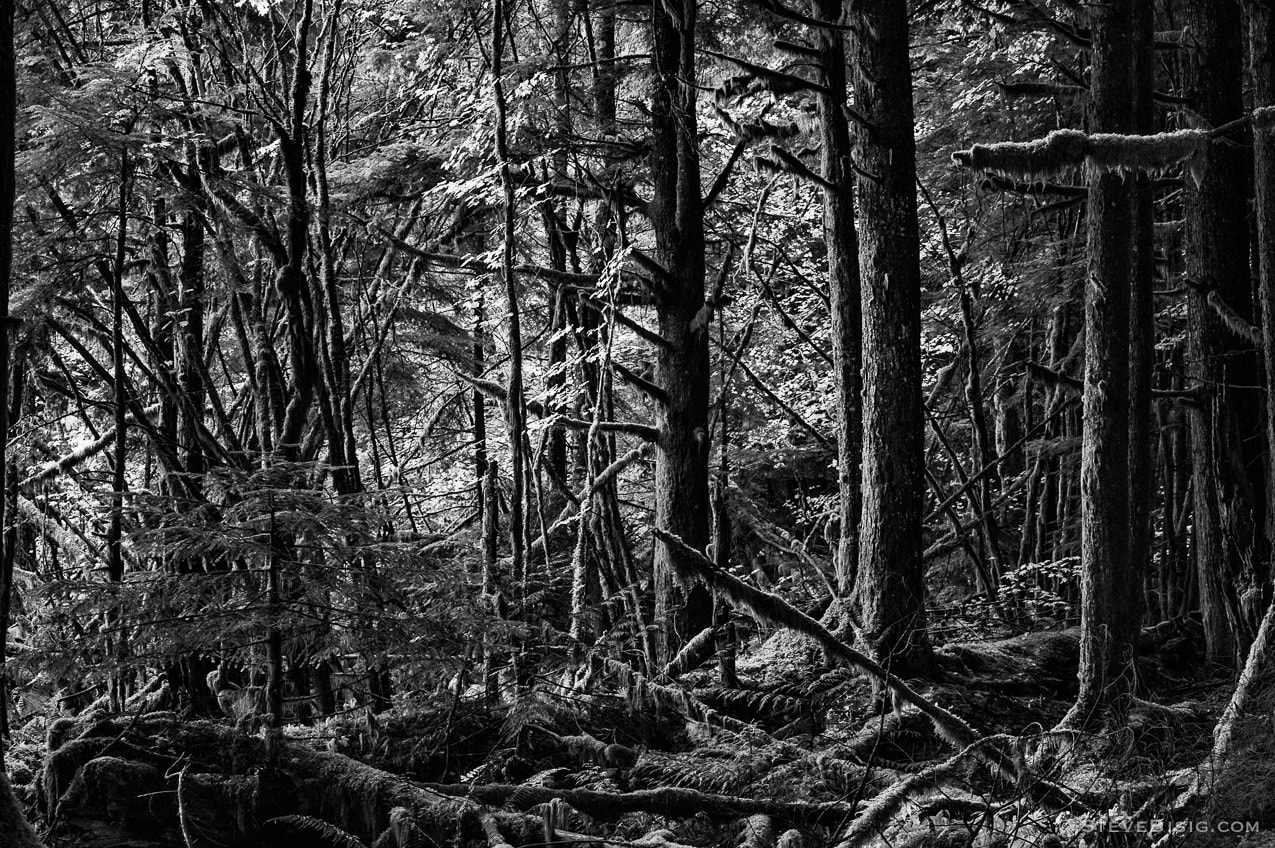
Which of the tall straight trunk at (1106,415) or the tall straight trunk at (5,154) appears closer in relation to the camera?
the tall straight trunk at (5,154)

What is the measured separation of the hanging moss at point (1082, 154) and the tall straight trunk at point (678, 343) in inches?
139

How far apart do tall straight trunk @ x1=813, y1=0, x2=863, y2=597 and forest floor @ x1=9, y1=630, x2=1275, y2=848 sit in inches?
85.1

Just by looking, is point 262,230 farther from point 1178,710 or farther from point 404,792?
point 1178,710

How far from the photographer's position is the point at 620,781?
228 inches

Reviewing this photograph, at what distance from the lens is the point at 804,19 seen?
27.1 feet

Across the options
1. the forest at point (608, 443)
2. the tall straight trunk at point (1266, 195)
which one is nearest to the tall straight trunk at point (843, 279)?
the forest at point (608, 443)

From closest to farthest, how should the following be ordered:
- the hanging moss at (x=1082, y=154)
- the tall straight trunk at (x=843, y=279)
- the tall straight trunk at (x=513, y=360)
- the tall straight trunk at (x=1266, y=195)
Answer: the hanging moss at (x=1082, y=154) → the tall straight trunk at (x=513, y=360) → the tall straight trunk at (x=1266, y=195) → the tall straight trunk at (x=843, y=279)

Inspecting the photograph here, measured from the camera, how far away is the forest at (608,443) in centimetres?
491

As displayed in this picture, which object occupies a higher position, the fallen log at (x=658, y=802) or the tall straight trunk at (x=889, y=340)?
the tall straight trunk at (x=889, y=340)

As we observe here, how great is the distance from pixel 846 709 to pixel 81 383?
408 inches

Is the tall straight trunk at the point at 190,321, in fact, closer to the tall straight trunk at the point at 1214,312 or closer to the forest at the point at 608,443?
the forest at the point at 608,443

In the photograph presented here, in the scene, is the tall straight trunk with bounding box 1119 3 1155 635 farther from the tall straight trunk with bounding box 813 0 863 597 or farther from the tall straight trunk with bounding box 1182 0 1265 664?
the tall straight trunk with bounding box 813 0 863 597

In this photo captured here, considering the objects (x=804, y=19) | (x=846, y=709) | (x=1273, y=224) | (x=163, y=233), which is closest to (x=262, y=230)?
(x=163, y=233)

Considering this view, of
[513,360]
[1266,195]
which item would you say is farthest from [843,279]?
[1266,195]
